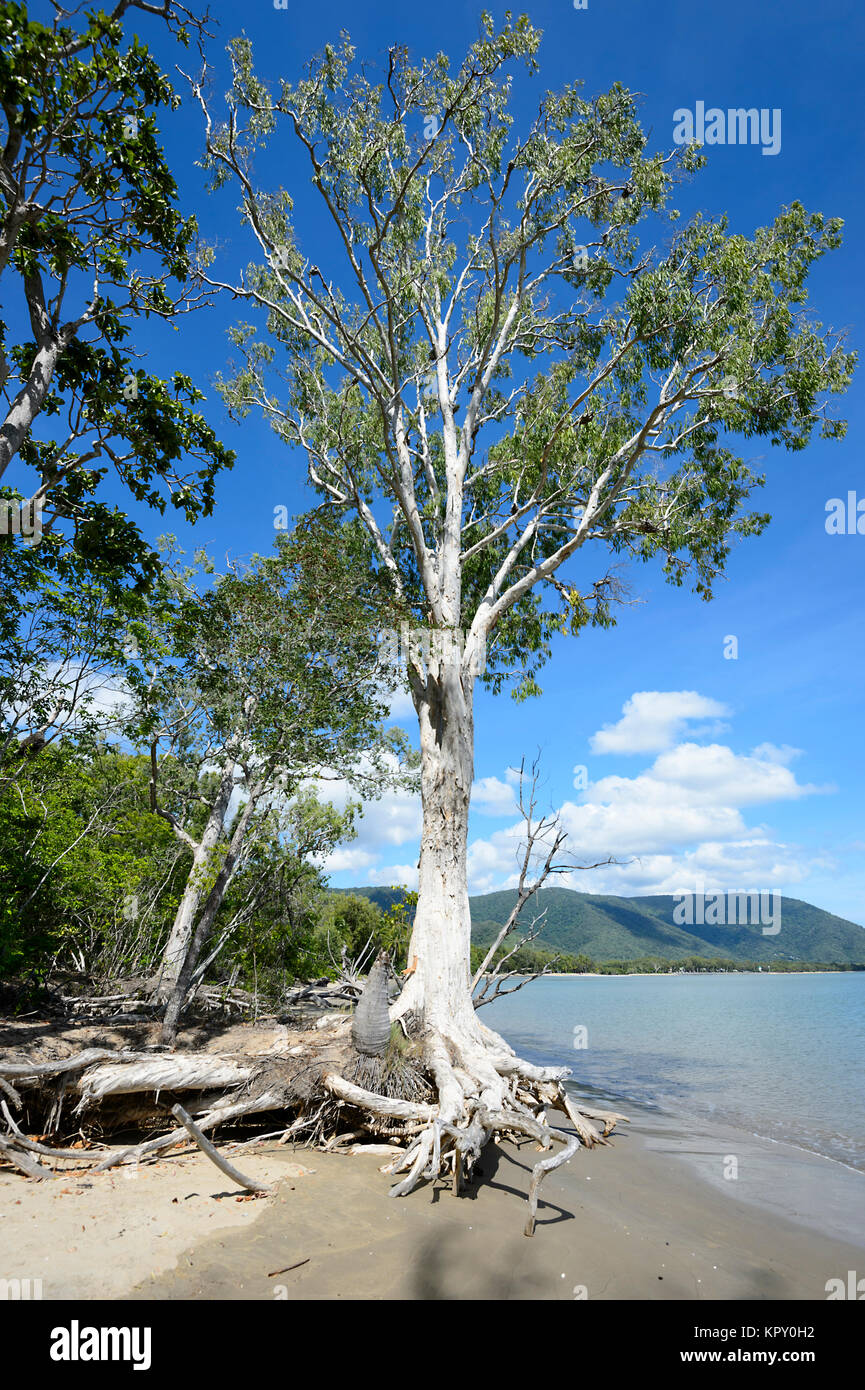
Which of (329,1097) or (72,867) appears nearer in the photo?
(329,1097)

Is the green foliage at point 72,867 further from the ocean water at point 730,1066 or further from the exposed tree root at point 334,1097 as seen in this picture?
the ocean water at point 730,1066

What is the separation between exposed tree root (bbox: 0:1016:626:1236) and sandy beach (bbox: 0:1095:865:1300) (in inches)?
11.3

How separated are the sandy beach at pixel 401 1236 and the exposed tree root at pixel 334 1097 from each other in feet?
0.94

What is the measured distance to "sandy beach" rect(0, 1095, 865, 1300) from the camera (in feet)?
12.9

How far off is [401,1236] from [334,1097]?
256cm

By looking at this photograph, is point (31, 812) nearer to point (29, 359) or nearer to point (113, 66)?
point (29, 359)

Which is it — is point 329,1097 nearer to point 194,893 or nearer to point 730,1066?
point 194,893

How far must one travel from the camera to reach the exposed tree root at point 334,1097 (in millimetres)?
5836

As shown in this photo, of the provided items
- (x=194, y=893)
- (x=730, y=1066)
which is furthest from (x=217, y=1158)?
(x=730, y=1066)

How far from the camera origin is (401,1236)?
15.3ft

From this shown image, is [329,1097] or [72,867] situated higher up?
[72,867]
